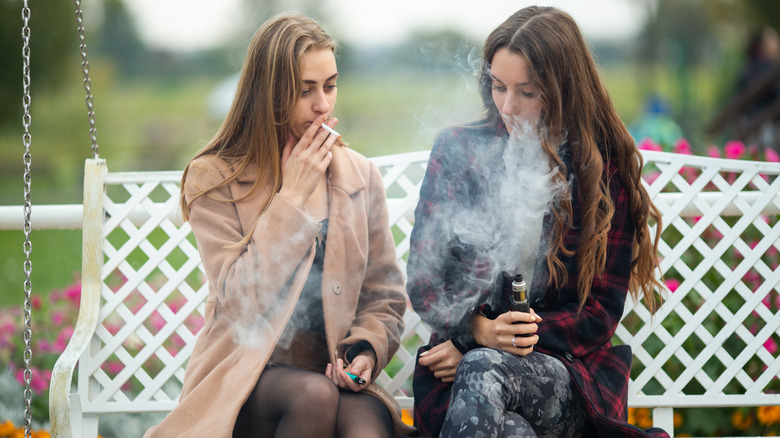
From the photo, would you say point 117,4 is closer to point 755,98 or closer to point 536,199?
point 755,98

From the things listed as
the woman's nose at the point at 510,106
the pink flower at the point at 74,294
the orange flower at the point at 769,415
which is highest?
the woman's nose at the point at 510,106

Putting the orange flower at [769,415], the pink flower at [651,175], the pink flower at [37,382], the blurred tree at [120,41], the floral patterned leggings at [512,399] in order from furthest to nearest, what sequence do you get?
the blurred tree at [120,41] < the pink flower at [651,175] < the pink flower at [37,382] < the orange flower at [769,415] < the floral patterned leggings at [512,399]

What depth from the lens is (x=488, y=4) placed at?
257cm

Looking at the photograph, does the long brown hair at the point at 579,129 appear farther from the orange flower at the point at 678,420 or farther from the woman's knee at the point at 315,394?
the orange flower at the point at 678,420

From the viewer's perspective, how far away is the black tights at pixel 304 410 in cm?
215

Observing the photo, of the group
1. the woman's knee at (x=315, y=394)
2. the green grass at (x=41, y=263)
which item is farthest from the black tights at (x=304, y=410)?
the green grass at (x=41, y=263)

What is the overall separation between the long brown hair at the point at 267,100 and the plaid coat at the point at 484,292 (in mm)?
530

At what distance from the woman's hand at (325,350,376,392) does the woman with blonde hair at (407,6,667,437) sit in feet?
0.60

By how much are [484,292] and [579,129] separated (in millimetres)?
625

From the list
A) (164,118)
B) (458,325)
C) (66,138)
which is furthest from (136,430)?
(164,118)

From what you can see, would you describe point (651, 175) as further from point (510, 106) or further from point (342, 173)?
point (342, 173)

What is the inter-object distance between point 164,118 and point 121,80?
139cm

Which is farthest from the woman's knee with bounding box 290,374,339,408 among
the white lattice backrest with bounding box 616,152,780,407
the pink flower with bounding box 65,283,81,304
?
the pink flower with bounding box 65,283,81,304

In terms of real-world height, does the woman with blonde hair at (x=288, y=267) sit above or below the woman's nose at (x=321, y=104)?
below
